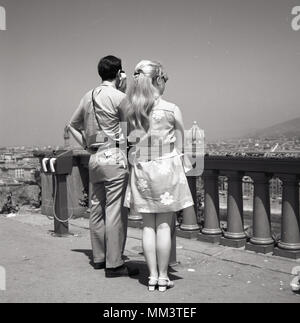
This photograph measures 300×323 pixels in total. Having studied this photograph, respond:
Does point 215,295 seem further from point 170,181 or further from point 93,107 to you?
point 93,107

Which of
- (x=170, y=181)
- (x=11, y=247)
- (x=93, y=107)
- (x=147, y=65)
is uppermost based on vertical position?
(x=147, y=65)

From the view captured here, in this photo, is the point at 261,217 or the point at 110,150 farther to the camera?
the point at 261,217

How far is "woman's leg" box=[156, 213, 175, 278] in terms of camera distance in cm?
371

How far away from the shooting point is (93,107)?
4207mm

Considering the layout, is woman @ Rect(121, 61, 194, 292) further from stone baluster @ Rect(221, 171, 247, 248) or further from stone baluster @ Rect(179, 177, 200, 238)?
stone baluster @ Rect(179, 177, 200, 238)

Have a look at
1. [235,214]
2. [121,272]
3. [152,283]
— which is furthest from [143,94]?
[235,214]

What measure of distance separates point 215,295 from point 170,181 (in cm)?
96

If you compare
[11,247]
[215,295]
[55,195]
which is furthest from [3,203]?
[215,295]

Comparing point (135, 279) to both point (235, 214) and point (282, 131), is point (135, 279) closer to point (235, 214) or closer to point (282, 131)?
point (235, 214)

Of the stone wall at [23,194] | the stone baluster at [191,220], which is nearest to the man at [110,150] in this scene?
the stone baluster at [191,220]

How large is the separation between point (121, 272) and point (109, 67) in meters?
1.87

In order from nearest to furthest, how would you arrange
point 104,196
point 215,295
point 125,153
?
point 215,295, point 125,153, point 104,196

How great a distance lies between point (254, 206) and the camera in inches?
195

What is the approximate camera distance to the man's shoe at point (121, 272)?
4.16m
